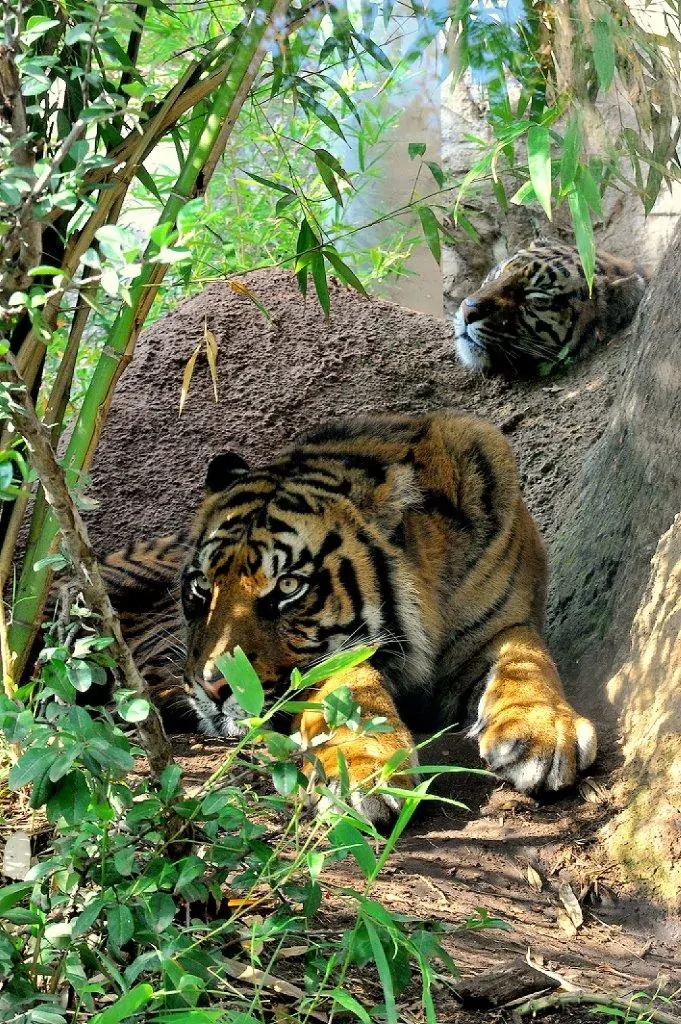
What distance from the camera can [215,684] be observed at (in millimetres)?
2576

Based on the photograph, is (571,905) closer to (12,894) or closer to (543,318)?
(12,894)

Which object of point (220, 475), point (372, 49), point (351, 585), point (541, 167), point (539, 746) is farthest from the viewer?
point (220, 475)

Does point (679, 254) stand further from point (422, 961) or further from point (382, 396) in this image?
point (422, 961)

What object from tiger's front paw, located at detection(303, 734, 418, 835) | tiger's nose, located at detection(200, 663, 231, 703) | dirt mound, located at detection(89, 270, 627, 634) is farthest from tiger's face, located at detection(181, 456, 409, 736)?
dirt mound, located at detection(89, 270, 627, 634)

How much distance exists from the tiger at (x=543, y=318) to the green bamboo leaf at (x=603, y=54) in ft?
10.1

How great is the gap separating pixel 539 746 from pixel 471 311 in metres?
3.19

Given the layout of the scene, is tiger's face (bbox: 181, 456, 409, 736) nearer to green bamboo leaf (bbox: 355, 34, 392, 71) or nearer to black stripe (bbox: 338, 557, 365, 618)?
black stripe (bbox: 338, 557, 365, 618)

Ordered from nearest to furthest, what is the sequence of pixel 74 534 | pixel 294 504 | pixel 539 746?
pixel 74 534 → pixel 539 746 → pixel 294 504

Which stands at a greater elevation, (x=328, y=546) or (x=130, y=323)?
(x=130, y=323)

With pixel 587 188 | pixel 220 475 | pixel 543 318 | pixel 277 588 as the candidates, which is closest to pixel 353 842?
pixel 587 188

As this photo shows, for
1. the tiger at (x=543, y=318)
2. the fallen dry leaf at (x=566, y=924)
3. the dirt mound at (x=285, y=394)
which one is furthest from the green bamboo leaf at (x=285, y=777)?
the tiger at (x=543, y=318)

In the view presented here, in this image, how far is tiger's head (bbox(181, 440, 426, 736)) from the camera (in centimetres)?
270

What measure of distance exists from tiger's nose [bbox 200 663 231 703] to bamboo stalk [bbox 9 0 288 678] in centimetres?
46

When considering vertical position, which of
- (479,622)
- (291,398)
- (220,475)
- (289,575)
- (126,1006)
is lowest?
(479,622)
